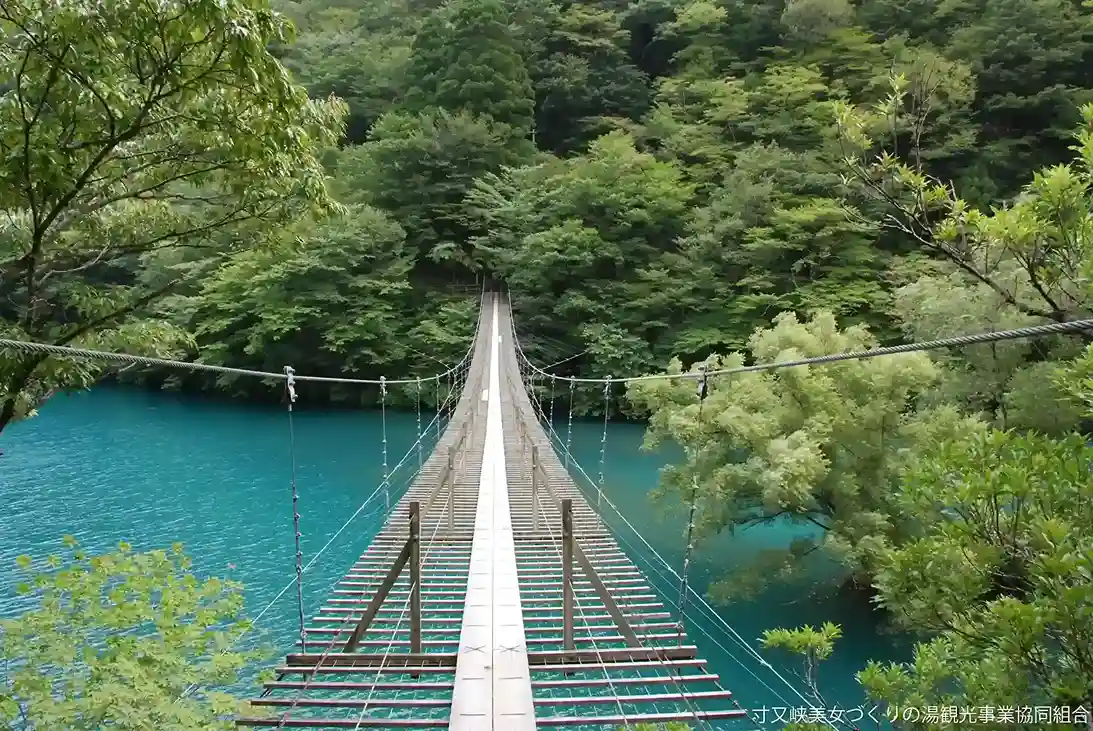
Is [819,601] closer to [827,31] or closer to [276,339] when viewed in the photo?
[276,339]

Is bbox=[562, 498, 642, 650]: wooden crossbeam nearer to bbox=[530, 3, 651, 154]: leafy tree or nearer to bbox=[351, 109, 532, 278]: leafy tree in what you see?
bbox=[351, 109, 532, 278]: leafy tree

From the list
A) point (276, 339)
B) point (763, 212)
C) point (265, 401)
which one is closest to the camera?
point (763, 212)

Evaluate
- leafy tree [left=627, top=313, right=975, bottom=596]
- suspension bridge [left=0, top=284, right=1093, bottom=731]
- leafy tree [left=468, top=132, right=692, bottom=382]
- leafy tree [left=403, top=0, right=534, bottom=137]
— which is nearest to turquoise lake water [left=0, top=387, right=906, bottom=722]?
suspension bridge [left=0, top=284, right=1093, bottom=731]

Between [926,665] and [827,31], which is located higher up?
[827,31]

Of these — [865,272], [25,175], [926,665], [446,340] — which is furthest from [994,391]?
[446,340]

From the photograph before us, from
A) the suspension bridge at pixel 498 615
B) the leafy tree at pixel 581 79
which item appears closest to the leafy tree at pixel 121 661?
the suspension bridge at pixel 498 615

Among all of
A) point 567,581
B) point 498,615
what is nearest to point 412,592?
point 498,615
